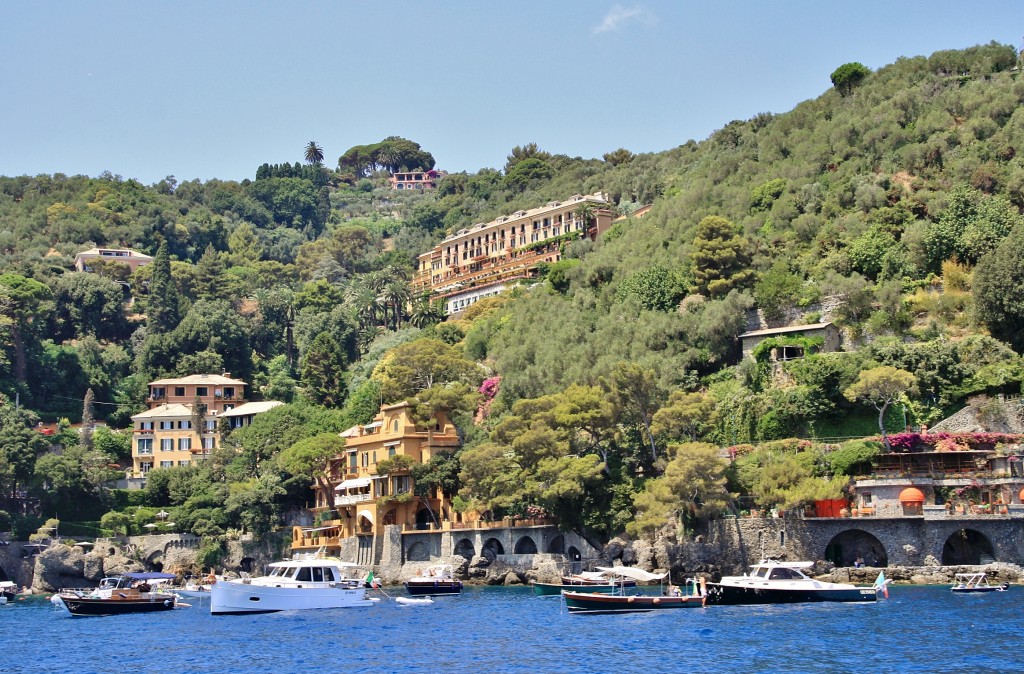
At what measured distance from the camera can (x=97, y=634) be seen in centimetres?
6006

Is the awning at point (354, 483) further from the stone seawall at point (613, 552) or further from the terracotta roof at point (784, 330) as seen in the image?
the terracotta roof at point (784, 330)

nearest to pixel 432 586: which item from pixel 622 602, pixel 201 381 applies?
pixel 622 602

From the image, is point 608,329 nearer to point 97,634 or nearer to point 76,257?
point 97,634

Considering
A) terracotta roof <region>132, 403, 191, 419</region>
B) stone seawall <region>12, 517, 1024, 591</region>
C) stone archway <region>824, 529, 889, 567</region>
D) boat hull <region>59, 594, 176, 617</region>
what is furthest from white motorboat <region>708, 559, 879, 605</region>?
terracotta roof <region>132, 403, 191, 419</region>

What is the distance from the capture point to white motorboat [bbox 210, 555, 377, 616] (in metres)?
65.6

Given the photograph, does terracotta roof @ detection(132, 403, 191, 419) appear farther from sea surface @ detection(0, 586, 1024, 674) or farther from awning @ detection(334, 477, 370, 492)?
sea surface @ detection(0, 586, 1024, 674)

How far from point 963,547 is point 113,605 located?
46805mm

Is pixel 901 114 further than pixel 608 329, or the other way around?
pixel 901 114

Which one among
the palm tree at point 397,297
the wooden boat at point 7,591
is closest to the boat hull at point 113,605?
the wooden boat at point 7,591

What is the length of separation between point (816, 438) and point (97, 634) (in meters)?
41.1

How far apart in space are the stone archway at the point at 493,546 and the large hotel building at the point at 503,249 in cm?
4137

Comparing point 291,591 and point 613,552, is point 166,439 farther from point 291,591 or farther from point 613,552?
point 613,552

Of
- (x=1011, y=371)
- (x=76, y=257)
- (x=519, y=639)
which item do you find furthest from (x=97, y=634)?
(x=76, y=257)

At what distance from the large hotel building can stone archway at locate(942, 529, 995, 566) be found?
2412 inches
